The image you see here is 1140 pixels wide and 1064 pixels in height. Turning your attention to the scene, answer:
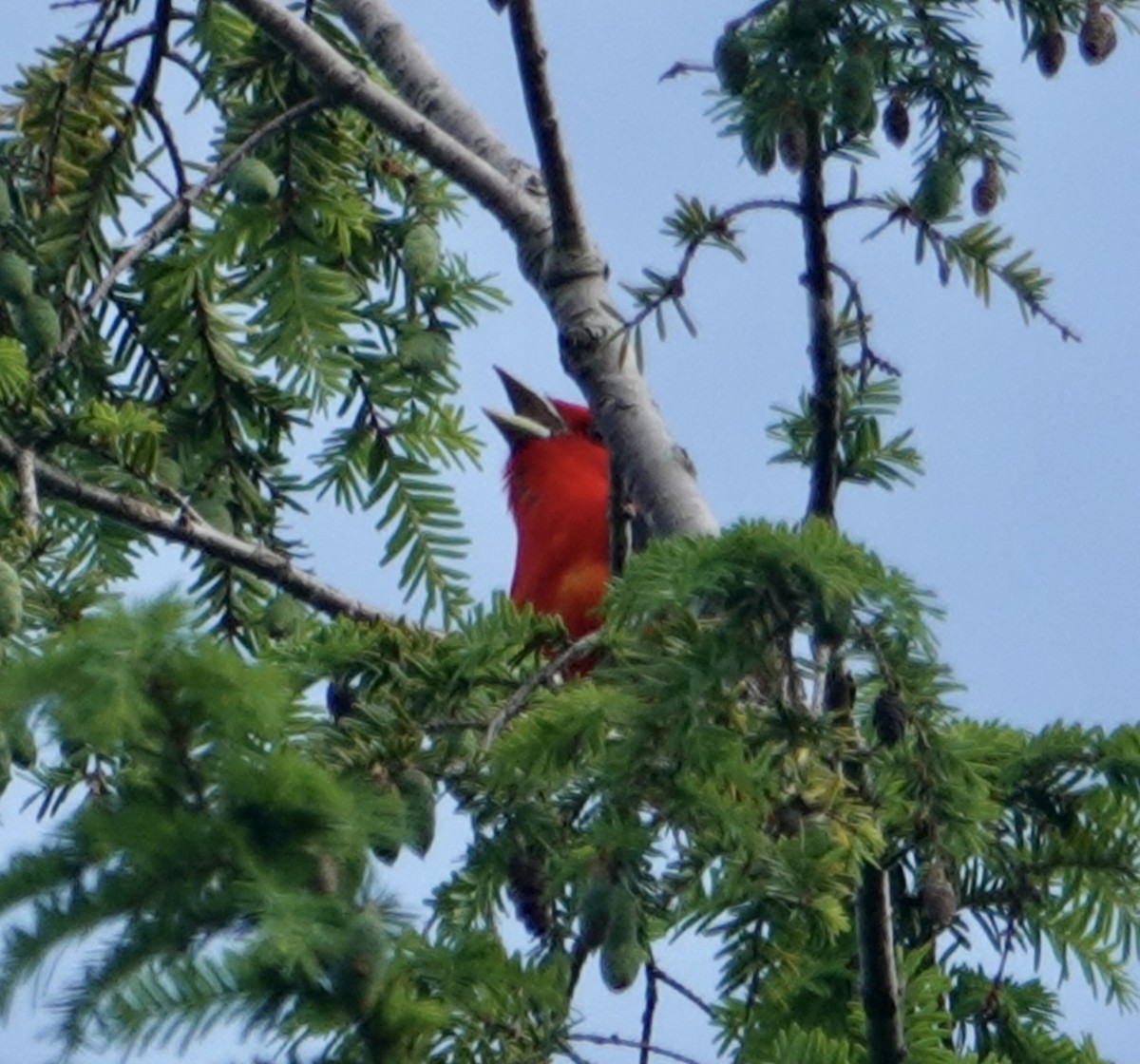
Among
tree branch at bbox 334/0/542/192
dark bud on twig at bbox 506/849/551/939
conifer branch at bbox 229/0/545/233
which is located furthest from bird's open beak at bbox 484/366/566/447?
dark bud on twig at bbox 506/849/551/939

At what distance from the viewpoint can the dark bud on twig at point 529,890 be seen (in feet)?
6.18

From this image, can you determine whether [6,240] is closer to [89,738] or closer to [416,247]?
[416,247]

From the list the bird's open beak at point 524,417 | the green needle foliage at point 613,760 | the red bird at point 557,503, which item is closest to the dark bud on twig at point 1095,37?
the green needle foliage at point 613,760

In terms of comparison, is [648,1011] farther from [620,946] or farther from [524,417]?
[524,417]

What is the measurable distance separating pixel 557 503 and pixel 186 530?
1.61m

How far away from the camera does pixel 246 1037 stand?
49.2 inches

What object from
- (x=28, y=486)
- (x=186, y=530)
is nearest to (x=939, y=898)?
(x=28, y=486)

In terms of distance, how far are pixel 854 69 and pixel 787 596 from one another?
1.88 ft

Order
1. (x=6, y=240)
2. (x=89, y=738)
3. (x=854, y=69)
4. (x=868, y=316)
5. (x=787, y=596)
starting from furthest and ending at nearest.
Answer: (x=6, y=240) < (x=868, y=316) < (x=854, y=69) < (x=787, y=596) < (x=89, y=738)

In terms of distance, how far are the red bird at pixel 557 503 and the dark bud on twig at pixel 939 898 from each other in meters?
2.00

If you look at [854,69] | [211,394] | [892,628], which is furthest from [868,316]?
[211,394]

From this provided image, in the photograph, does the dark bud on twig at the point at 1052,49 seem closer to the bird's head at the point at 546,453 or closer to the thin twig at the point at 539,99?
the thin twig at the point at 539,99

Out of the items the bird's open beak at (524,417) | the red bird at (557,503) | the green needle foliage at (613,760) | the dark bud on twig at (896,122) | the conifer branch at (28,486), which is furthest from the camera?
the bird's open beak at (524,417)

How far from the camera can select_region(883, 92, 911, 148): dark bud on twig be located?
2.12 metres
